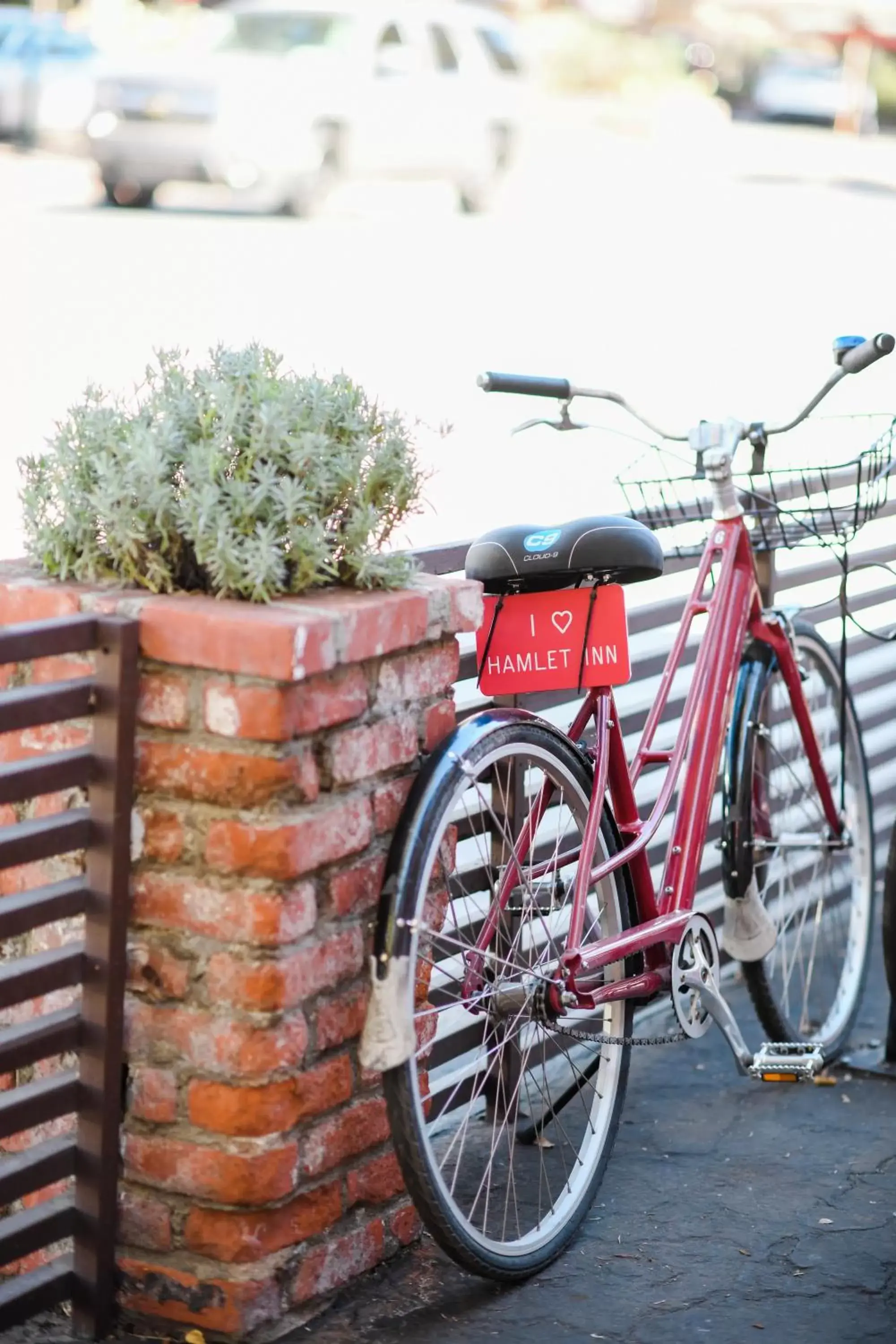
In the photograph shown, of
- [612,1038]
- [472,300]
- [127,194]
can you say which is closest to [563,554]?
[612,1038]

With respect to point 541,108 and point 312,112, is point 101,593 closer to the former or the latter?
point 312,112

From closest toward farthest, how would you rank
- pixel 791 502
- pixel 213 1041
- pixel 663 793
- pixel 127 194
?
pixel 213 1041, pixel 663 793, pixel 791 502, pixel 127 194

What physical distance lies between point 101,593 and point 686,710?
120 cm

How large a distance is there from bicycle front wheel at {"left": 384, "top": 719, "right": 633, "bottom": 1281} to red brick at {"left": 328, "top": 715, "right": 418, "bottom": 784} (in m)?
0.11

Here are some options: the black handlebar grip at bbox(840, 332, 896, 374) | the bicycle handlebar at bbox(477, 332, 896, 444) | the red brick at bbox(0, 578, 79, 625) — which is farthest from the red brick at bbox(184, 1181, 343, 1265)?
the black handlebar grip at bbox(840, 332, 896, 374)

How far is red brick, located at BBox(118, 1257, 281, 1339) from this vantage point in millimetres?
2605

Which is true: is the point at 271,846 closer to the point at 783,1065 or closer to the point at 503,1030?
the point at 503,1030

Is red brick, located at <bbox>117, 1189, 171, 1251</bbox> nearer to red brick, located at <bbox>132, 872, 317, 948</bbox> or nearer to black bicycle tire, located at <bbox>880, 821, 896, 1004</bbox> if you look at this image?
red brick, located at <bbox>132, 872, 317, 948</bbox>

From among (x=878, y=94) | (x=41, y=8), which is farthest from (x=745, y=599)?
(x=878, y=94)

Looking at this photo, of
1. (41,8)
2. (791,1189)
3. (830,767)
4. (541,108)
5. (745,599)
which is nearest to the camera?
(791,1189)

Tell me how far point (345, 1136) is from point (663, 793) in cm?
87

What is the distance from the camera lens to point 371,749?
2.71 metres

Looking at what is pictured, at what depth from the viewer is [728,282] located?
17.5 metres

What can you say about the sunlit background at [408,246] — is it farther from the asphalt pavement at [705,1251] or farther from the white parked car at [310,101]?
the asphalt pavement at [705,1251]
